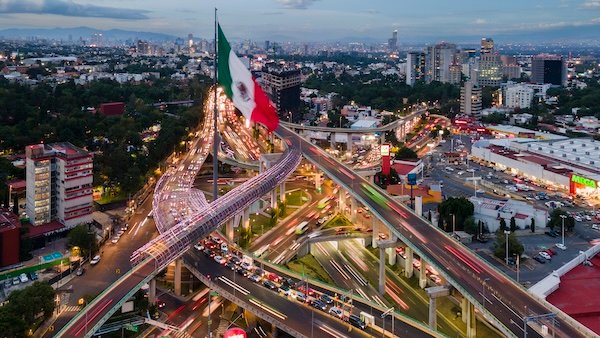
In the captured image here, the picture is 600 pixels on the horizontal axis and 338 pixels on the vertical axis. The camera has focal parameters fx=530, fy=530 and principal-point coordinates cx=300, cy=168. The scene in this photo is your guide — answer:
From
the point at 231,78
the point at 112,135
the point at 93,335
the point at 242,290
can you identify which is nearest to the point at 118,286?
the point at 93,335

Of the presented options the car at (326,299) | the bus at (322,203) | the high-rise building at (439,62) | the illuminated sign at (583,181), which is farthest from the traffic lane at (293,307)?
the high-rise building at (439,62)

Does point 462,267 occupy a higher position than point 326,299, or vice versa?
point 462,267

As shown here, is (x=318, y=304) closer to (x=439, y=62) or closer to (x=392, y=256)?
(x=392, y=256)

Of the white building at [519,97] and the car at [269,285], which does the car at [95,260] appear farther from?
the white building at [519,97]

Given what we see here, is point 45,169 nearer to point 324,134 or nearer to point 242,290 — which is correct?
point 242,290

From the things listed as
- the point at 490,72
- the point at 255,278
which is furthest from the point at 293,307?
the point at 490,72

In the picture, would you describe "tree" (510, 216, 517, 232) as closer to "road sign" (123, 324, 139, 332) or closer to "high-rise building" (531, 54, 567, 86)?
"road sign" (123, 324, 139, 332)
